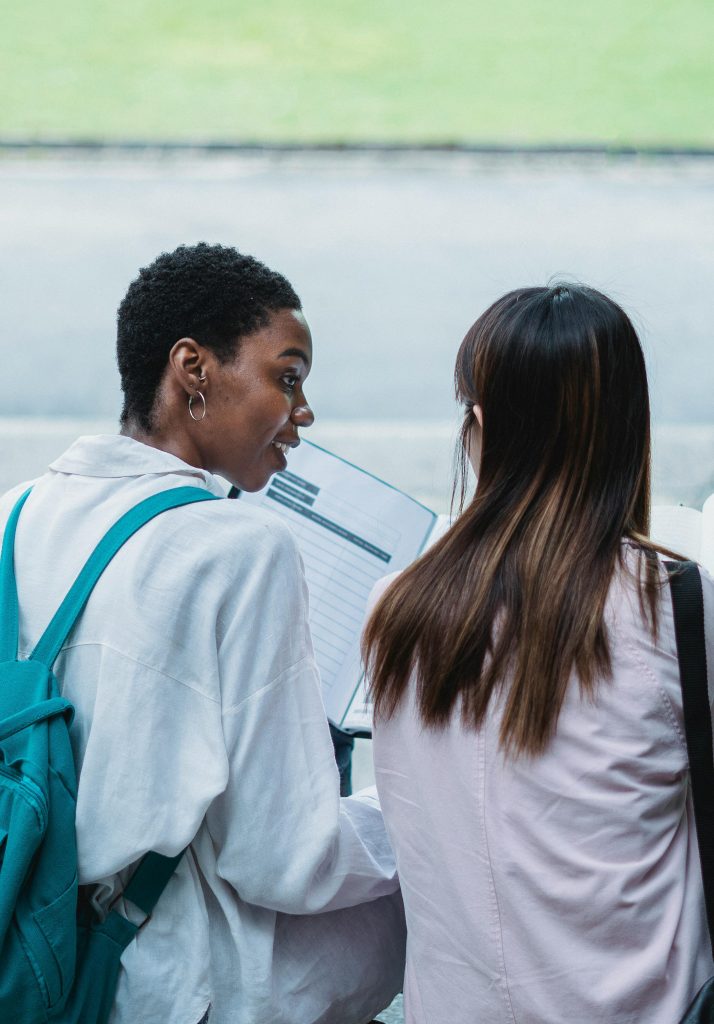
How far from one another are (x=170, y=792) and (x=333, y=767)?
19cm

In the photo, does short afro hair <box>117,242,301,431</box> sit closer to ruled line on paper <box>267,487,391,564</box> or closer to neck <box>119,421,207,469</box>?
Result: neck <box>119,421,207,469</box>

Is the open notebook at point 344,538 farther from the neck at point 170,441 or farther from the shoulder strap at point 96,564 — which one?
the shoulder strap at point 96,564

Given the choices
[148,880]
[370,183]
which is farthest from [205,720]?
[370,183]

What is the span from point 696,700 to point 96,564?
63 centimetres

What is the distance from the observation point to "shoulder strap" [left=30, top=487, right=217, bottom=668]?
4.08ft

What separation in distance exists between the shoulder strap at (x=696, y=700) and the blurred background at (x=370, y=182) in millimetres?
2611

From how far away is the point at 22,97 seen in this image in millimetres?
10453

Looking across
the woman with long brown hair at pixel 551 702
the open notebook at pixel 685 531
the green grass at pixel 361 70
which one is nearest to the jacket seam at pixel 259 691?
the woman with long brown hair at pixel 551 702

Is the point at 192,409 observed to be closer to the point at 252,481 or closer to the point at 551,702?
the point at 252,481

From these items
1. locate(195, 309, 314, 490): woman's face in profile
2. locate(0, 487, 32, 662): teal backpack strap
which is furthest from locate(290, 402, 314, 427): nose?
locate(0, 487, 32, 662): teal backpack strap

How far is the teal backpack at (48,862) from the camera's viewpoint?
1.12 meters

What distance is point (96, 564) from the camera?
1261 millimetres

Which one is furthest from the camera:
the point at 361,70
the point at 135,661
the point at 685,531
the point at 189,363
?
the point at 361,70

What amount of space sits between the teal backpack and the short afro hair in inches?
10.1
